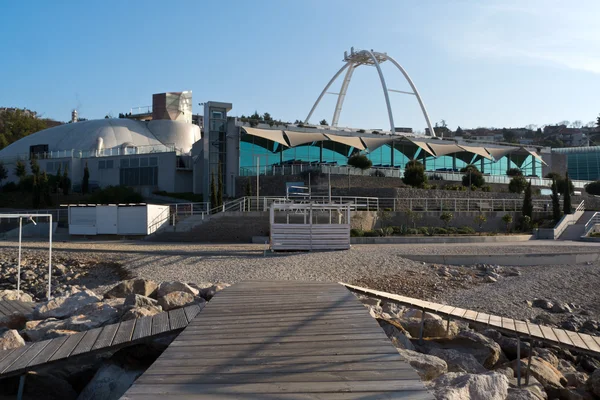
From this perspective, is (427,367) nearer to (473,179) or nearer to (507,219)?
(507,219)

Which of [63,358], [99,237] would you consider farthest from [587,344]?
[99,237]

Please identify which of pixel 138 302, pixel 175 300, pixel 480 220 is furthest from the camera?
pixel 480 220

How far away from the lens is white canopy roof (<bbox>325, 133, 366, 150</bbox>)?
4103 centimetres

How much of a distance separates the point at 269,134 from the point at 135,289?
29.2 m

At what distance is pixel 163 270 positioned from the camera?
14.8m

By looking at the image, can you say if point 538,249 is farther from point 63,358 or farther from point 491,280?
point 63,358

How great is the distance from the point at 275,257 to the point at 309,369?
1287cm

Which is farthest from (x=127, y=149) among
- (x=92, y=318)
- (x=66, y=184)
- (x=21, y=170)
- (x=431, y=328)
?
(x=431, y=328)

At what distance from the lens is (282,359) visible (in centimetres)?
460

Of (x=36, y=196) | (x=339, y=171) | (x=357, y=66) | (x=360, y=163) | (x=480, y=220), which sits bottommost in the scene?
(x=480, y=220)

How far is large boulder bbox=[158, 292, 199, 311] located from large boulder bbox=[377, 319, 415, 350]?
2.99 m

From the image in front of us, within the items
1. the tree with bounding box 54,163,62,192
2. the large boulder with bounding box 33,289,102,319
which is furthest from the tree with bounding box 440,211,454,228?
the tree with bounding box 54,163,62,192

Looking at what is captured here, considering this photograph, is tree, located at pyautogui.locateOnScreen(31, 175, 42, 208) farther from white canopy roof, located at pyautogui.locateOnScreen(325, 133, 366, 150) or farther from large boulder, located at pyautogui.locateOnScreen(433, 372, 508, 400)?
large boulder, located at pyautogui.locateOnScreen(433, 372, 508, 400)

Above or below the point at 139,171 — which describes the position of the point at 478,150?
above
